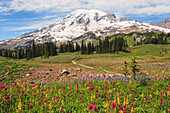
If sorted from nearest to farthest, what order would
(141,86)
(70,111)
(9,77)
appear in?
1. (70,111)
2. (141,86)
3. (9,77)

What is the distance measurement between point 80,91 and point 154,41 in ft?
695

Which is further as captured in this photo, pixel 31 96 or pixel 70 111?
pixel 31 96

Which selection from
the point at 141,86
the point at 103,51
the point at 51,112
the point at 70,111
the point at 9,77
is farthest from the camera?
the point at 103,51

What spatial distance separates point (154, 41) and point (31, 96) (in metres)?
214

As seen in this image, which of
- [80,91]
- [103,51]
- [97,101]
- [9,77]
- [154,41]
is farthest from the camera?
[154,41]

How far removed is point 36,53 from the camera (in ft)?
416

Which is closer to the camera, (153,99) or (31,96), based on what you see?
(153,99)

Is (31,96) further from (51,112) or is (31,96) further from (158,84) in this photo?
(158,84)

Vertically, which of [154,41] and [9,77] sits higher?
[154,41]

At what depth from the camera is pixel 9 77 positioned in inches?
546

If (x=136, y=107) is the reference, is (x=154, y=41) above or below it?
above

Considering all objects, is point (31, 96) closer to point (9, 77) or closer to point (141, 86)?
point (141, 86)

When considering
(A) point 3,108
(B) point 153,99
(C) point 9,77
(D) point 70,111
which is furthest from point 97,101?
(C) point 9,77

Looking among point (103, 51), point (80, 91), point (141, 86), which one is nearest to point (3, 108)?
point (80, 91)
